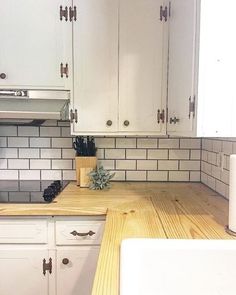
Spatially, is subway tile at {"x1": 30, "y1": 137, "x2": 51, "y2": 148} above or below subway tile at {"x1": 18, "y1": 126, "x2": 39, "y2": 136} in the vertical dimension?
below

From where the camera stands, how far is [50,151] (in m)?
2.06

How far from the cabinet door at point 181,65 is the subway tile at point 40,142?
2.85 feet

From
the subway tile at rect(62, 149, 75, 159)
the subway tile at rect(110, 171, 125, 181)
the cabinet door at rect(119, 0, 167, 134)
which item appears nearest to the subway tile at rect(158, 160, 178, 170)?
the subway tile at rect(110, 171, 125, 181)

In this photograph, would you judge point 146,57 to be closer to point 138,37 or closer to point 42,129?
point 138,37

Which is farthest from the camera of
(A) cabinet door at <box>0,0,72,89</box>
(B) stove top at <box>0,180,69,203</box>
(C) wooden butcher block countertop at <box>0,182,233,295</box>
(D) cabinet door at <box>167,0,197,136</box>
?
(A) cabinet door at <box>0,0,72,89</box>

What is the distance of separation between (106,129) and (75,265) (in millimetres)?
783

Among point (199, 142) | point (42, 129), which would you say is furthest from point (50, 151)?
point (199, 142)

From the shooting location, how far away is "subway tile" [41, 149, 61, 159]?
206 cm

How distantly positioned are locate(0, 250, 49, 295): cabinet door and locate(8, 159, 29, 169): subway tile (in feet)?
2.33

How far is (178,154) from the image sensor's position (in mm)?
2070

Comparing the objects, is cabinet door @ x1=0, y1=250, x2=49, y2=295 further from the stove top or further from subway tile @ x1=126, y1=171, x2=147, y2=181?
subway tile @ x1=126, y1=171, x2=147, y2=181

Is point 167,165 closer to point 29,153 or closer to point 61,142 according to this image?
point 61,142

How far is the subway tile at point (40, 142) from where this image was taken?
2.05 meters

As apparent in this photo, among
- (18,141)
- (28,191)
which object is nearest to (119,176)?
(28,191)
